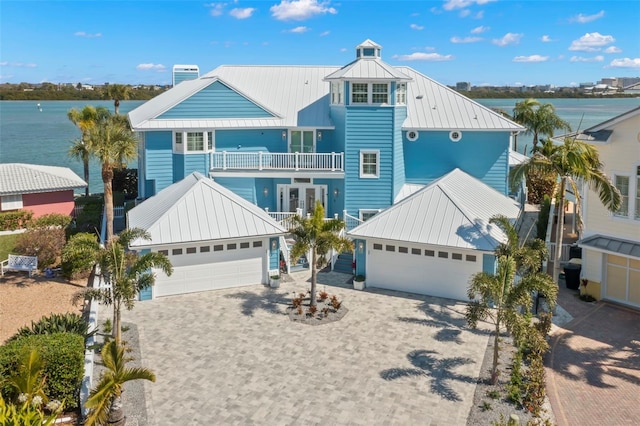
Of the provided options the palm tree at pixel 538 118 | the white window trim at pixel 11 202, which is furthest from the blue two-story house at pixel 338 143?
the palm tree at pixel 538 118

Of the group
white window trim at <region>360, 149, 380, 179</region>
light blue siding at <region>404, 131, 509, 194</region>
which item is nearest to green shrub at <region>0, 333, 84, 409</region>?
white window trim at <region>360, 149, 380, 179</region>

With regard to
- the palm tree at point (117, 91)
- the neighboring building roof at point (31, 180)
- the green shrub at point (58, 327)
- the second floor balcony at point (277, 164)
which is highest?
the palm tree at point (117, 91)

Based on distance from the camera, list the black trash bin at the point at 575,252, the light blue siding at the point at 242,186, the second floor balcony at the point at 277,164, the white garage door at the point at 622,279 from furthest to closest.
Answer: the light blue siding at the point at 242,186, the second floor balcony at the point at 277,164, the black trash bin at the point at 575,252, the white garage door at the point at 622,279

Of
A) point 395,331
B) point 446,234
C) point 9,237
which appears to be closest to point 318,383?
point 395,331

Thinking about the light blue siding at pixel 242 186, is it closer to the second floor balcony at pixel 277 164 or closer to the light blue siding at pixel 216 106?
the second floor balcony at pixel 277 164

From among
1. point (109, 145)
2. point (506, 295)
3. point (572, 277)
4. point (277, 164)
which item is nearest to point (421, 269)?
point (572, 277)

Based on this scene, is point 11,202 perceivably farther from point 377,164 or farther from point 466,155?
point 466,155
